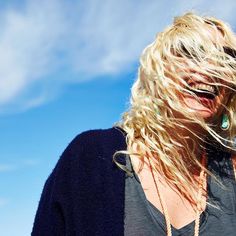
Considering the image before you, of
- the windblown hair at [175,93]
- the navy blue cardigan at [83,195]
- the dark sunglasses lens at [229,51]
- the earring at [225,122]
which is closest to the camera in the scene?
the navy blue cardigan at [83,195]

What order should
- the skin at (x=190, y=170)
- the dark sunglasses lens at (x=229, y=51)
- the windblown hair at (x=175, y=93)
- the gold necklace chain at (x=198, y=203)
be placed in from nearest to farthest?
the gold necklace chain at (x=198, y=203) → the skin at (x=190, y=170) → the windblown hair at (x=175, y=93) → the dark sunglasses lens at (x=229, y=51)

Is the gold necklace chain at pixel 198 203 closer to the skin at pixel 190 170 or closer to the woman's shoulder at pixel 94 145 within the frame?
the skin at pixel 190 170

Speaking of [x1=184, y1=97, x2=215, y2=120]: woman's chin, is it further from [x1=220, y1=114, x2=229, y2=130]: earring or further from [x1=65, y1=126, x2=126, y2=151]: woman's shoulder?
[x1=65, y1=126, x2=126, y2=151]: woman's shoulder

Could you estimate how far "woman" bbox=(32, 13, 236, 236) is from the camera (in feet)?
10.1

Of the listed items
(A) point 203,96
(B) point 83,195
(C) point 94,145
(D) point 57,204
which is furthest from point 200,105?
(D) point 57,204

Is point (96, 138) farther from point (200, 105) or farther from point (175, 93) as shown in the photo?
point (200, 105)

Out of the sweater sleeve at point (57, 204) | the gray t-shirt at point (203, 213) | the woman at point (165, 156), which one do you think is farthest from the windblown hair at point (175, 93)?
the sweater sleeve at point (57, 204)

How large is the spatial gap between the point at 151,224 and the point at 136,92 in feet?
3.73

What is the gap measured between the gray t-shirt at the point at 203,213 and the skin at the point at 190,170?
2.7 inches

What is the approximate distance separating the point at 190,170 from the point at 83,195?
0.99m

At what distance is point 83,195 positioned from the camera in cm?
310

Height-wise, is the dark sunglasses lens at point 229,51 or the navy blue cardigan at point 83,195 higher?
the dark sunglasses lens at point 229,51

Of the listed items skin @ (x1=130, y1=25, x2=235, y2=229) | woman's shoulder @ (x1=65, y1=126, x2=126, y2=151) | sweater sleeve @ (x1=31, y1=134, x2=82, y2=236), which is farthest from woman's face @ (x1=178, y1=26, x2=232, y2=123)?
sweater sleeve @ (x1=31, y1=134, x2=82, y2=236)

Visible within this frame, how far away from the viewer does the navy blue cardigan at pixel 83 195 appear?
3.01 meters
